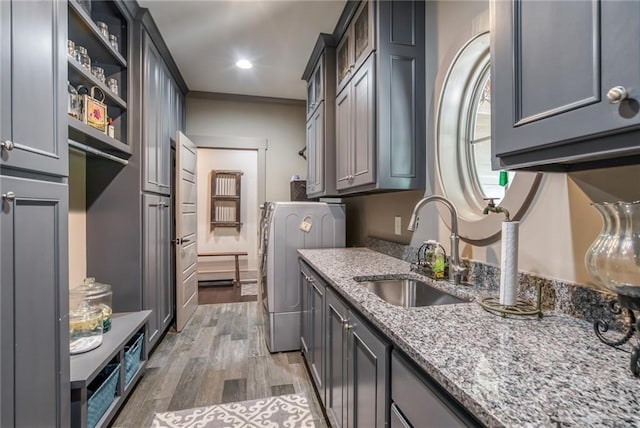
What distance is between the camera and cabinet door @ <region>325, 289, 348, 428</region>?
1.39m

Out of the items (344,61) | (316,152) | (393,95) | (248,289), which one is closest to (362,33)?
(344,61)

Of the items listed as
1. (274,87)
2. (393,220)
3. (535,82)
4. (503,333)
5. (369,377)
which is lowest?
(369,377)

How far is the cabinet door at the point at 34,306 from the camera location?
943mm

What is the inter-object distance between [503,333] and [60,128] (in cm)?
168

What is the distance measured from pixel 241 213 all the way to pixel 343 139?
3417 mm

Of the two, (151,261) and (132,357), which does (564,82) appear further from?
(151,261)

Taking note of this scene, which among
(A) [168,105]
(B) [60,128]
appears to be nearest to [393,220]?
(B) [60,128]

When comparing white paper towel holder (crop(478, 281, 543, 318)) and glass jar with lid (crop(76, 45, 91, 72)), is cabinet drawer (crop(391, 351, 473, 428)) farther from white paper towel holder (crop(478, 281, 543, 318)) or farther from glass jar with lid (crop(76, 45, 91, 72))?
glass jar with lid (crop(76, 45, 91, 72))

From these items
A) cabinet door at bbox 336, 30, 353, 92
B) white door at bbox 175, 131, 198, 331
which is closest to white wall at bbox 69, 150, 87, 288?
white door at bbox 175, 131, 198, 331

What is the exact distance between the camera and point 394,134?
1891mm

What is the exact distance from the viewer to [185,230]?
10.6 ft

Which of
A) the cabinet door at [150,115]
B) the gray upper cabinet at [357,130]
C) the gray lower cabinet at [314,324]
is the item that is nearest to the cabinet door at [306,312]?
the gray lower cabinet at [314,324]

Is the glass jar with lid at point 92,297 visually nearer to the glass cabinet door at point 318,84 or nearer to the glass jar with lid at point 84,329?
the glass jar with lid at point 84,329

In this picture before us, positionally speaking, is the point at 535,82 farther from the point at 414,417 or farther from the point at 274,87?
the point at 274,87
